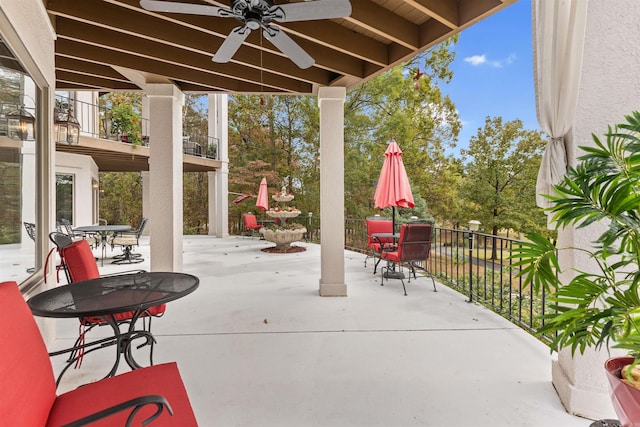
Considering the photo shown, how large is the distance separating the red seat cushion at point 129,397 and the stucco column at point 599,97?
6.96ft

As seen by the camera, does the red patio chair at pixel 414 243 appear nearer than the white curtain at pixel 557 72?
No

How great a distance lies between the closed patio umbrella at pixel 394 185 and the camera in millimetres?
4965

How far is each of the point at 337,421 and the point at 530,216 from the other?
1316 centimetres

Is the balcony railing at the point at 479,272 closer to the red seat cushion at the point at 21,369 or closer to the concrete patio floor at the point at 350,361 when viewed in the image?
the concrete patio floor at the point at 350,361

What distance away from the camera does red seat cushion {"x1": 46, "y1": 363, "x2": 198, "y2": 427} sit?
1125 mm

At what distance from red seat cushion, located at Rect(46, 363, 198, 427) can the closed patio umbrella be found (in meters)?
4.10

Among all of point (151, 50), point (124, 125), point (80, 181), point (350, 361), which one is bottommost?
point (350, 361)

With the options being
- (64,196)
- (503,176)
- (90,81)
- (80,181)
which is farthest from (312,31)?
(503,176)

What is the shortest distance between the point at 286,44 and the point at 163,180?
2562mm

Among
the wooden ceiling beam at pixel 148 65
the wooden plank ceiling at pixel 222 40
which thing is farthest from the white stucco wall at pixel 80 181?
the wooden ceiling beam at pixel 148 65

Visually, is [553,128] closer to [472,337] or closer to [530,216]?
[472,337]

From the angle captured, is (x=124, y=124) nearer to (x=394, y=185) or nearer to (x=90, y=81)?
(x=90, y=81)

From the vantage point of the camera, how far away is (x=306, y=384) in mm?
2143

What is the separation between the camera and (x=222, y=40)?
3.52 metres
